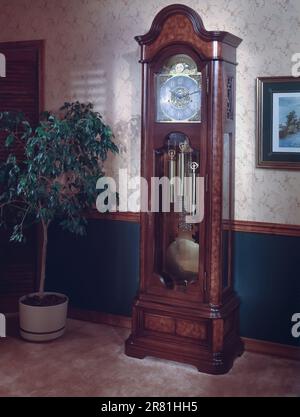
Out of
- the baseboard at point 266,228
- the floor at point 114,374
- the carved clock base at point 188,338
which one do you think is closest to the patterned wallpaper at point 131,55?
the baseboard at point 266,228

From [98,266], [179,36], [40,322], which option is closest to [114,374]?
[40,322]

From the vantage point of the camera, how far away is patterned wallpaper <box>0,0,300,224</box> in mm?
3129

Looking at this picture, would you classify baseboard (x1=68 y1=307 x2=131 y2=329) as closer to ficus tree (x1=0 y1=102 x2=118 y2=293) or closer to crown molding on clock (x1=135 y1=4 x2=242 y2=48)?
ficus tree (x1=0 y1=102 x2=118 y2=293)

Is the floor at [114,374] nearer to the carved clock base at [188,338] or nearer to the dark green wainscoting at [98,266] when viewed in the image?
the carved clock base at [188,338]

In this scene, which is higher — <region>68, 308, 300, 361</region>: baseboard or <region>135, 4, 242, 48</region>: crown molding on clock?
<region>135, 4, 242, 48</region>: crown molding on clock

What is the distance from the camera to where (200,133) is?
2.96m

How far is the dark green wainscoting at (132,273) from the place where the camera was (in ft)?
10.5

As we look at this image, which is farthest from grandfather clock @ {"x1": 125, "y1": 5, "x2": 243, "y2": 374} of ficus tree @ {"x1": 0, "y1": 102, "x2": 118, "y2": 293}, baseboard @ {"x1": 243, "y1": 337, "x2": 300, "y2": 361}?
ficus tree @ {"x1": 0, "y1": 102, "x2": 118, "y2": 293}

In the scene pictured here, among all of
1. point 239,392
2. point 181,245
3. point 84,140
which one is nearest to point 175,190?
point 181,245

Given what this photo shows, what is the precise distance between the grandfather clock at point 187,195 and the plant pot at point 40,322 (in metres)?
0.48

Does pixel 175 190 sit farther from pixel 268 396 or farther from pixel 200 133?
pixel 268 396

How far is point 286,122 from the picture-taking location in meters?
3.14

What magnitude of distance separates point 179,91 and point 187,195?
541mm

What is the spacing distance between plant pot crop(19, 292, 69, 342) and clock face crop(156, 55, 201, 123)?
1.28m
